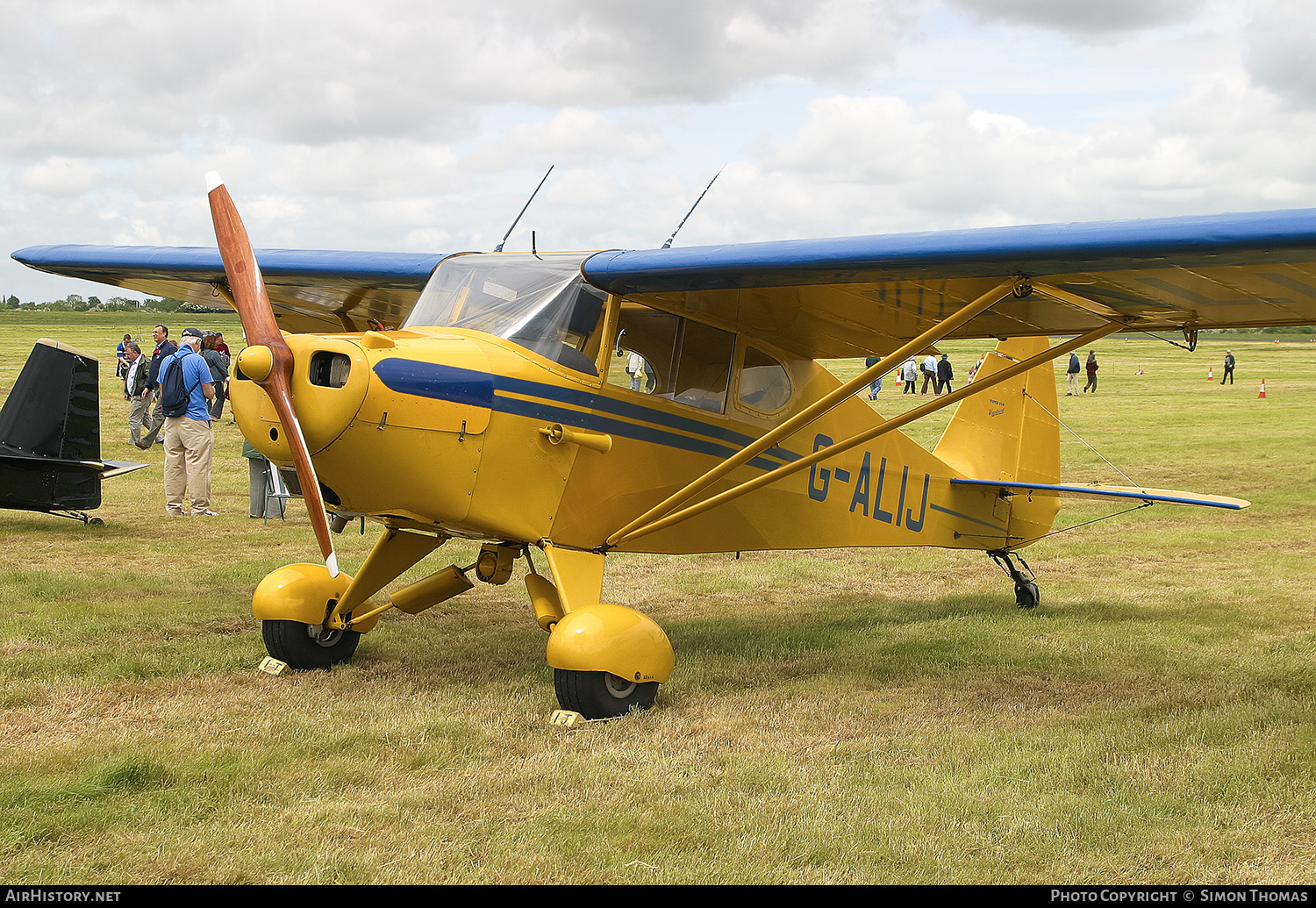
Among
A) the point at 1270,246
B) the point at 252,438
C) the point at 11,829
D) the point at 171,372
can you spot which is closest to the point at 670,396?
the point at 252,438

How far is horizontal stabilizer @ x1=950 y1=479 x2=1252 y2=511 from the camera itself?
7559 mm

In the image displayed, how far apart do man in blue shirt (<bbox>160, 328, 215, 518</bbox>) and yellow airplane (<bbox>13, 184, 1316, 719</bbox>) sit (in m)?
5.12

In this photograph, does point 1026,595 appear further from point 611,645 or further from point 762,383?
point 611,645

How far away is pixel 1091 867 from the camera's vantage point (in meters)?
3.78

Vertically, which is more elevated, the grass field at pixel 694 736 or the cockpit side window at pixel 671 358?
A: the cockpit side window at pixel 671 358

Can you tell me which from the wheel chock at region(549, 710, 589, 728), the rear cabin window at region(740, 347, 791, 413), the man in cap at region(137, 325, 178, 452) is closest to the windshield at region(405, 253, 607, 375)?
the rear cabin window at region(740, 347, 791, 413)

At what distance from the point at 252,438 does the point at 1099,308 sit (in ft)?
15.6

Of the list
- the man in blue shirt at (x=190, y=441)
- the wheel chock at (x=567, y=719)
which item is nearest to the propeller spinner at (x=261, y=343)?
the wheel chock at (x=567, y=719)

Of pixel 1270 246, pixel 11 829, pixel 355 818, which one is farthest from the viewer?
pixel 1270 246

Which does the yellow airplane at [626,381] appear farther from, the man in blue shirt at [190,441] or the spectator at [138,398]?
the spectator at [138,398]

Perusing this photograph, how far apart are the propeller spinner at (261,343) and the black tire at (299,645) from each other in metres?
1.39

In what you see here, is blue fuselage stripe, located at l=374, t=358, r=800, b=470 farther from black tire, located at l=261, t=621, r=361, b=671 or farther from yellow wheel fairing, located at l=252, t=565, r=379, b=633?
black tire, located at l=261, t=621, r=361, b=671

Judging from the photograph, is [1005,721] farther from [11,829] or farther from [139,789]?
[11,829]

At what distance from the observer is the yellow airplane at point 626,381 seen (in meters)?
5.20
